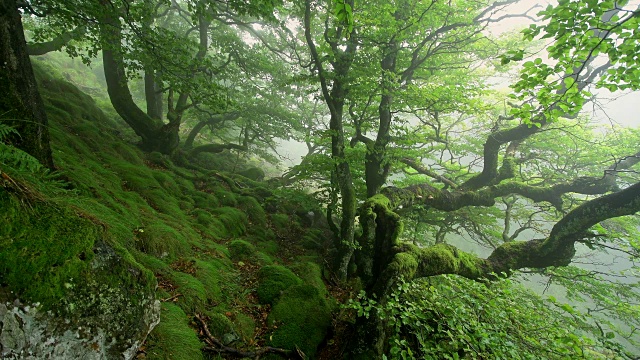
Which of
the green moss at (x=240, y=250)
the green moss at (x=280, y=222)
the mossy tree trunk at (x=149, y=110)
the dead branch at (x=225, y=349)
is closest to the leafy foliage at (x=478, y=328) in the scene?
the dead branch at (x=225, y=349)

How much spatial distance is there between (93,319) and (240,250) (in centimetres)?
482

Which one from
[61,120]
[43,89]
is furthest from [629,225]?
[43,89]

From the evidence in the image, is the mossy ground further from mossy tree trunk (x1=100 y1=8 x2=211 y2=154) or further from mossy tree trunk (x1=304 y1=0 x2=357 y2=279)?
mossy tree trunk (x1=304 y1=0 x2=357 y2=279)

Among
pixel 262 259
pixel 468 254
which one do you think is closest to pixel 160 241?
pixel 262 259

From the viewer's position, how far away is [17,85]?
3639 millimetres

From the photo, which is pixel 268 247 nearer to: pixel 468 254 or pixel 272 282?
pixel 272 282

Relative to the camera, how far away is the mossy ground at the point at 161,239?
5.82 ft

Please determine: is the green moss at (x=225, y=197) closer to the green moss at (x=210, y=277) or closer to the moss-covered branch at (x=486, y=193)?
the green moss at (x=210, y=277)

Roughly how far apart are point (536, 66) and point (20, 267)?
6015 millimetres

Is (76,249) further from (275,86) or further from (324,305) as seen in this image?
(275,86)

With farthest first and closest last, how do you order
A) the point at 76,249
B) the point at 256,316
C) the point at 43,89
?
the point at 43,89 < the point at 256,316 < the point at 76,249

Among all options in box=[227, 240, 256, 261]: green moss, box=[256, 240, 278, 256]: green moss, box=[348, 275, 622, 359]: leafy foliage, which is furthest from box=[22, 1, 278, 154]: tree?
box=[348, 275, 622, 359]: leafy foliage

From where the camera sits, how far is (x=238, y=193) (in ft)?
36.5

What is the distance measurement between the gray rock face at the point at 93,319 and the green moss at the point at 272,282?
2.75m
